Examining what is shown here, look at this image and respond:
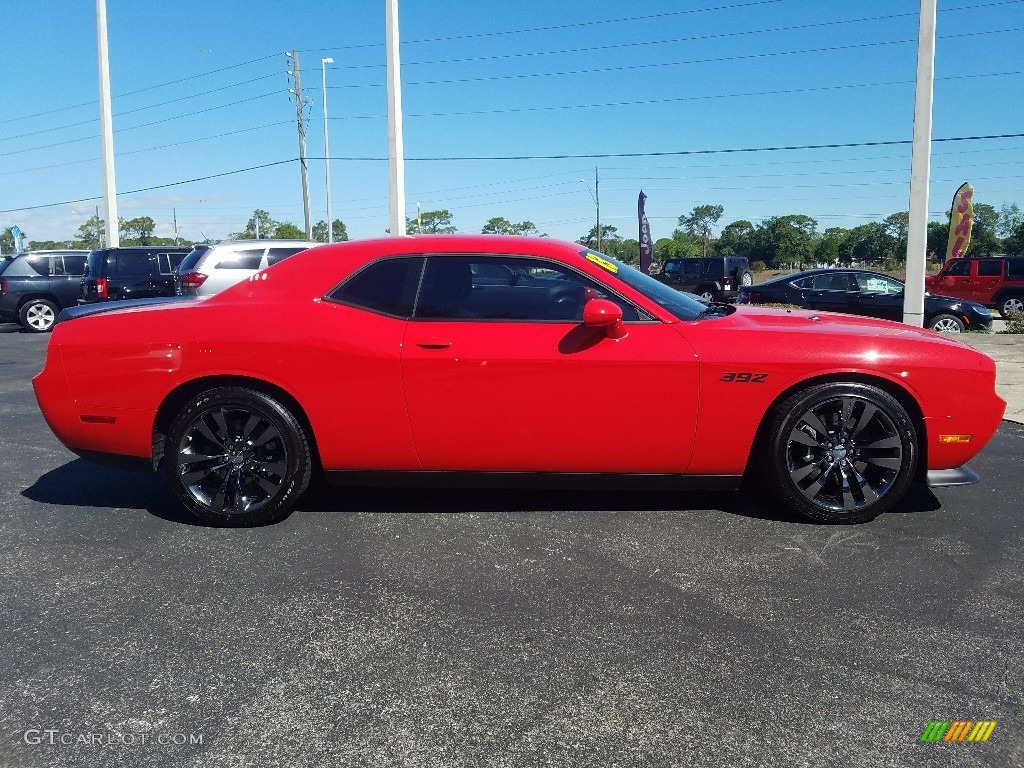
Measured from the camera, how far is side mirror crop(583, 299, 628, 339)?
387cm

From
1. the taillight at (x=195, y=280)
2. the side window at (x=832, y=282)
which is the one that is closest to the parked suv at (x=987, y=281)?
the side window at (x=832, y=282)

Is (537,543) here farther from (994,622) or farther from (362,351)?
(994,622)

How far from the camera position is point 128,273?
50.7 ft

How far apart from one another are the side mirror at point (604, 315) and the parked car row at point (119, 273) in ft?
28.9

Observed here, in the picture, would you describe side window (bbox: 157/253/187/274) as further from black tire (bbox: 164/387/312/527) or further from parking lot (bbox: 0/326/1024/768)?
black tire (bbox: 164/387/312/527)

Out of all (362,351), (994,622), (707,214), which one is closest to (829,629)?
(994,622)

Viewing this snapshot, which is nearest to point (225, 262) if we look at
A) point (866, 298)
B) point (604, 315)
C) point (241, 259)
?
point (241, 259)

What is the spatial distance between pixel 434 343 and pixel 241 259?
8.91 metres

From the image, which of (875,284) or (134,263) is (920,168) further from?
(134,263)

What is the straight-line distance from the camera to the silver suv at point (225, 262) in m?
11.6

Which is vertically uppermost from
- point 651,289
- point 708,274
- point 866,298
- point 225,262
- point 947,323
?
point 225,262

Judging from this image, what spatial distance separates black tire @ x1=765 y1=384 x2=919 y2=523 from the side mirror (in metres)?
0.91

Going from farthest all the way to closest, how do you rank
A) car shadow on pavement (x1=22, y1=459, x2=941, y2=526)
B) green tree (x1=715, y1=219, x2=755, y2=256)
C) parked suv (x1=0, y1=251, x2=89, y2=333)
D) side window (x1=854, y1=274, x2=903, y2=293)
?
green tree (x1=715, y1=219, x2=755, y2=256) → parked suv (x1=0, y1=251, x2=89, y2=333) → side window (x1=854, y1=274, x2=903, y2=293) → car shadow on pavement (x1=22, y1=459, x2=941, y2=526)

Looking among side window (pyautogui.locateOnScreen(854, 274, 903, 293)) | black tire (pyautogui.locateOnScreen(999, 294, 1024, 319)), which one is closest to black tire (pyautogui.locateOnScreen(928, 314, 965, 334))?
side window (pyautogui.locateOnScreen(854, 274, 903, 293))
